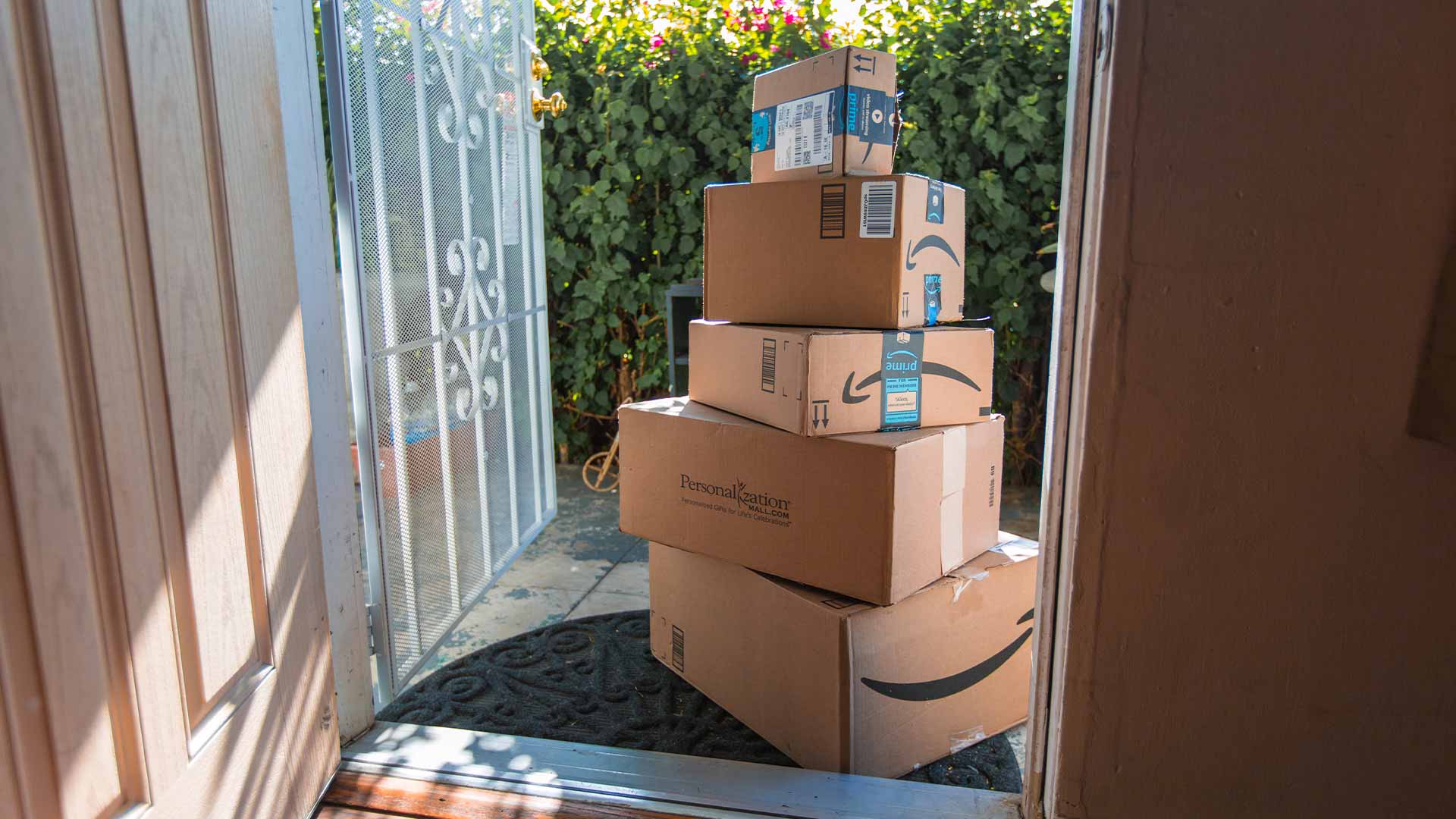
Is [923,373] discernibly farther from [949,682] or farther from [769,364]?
[949,682]

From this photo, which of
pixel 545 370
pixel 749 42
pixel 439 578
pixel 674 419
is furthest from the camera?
pixel 749 42

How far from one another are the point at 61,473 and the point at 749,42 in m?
3.11

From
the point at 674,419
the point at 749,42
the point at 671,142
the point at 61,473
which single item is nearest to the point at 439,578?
the point at 674,419

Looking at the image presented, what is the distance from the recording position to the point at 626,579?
2.65m

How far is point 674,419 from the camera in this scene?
70.9 inches

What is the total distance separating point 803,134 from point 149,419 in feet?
3.99

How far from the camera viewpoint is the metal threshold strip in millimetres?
1387

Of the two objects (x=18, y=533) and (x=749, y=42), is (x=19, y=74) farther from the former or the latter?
(x=749, y=42)

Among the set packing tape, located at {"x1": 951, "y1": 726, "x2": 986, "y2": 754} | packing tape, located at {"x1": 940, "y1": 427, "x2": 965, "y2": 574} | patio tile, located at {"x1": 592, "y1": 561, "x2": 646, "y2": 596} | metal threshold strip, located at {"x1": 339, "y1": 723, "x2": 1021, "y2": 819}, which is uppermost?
packing tape, located at {"x1": 940, "y1": 427, "x2": 965, "y2": 574}

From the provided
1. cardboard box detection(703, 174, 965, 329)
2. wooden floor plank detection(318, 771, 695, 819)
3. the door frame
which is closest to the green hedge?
cardboard box detection(703, 174, 965, 329)

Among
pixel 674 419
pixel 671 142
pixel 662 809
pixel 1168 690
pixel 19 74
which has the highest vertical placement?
pixel 671 142

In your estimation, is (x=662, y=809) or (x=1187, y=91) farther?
(x=662, y=809)

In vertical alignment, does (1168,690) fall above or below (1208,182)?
below

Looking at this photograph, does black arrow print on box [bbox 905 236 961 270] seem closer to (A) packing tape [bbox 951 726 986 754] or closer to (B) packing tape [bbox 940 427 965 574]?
(B) packing tape [bbox 940 427 965 574]
